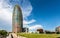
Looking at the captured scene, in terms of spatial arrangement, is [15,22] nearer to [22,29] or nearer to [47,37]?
[22,29]

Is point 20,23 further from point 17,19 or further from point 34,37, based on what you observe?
point 34,37

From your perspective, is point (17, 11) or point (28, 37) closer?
point (28, 37)

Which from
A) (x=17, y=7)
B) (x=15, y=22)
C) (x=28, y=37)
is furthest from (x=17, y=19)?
(x=28, y=37)

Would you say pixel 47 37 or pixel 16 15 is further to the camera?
pixel 16 15

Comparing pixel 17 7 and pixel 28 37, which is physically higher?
pixel 17 7

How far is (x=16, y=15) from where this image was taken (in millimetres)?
48219

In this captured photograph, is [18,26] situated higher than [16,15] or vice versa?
[16,15]

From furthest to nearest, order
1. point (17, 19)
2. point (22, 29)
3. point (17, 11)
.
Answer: point (17, 11)
point (17, 19)
point (22, 29)

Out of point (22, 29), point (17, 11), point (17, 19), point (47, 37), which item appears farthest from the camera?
point (17, 11)

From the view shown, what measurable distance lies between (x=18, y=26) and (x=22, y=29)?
6.56 feet

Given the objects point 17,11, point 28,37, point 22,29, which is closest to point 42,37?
point 28,37

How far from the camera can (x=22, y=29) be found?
142ft

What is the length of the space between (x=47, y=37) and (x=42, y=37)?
557 millimetres

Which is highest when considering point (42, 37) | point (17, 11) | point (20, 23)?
point (17, 11)
